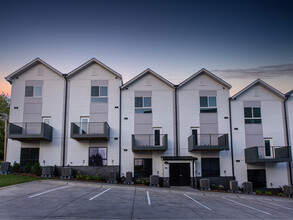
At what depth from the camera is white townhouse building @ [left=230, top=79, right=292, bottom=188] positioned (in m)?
22.7

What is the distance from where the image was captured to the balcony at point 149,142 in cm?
2189

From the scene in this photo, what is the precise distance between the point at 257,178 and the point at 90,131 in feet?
47.3

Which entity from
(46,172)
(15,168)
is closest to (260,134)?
(46,172)

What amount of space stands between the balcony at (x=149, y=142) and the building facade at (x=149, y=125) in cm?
8

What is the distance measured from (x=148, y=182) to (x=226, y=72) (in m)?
13.5

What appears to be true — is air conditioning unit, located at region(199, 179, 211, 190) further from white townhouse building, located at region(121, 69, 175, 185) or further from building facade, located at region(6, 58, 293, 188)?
white townhouse building, located at region(121, 69, 175, 185)

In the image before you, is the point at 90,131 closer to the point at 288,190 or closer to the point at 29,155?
the point at 29,155

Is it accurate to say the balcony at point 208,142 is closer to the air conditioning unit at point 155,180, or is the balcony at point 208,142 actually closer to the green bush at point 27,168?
the air conditioning unit at point 155,180

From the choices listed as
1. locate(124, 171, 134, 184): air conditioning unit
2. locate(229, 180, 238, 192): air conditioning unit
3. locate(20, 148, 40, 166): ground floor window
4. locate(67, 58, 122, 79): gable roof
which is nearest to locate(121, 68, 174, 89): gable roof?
locate(67, 58, 122, 79): gable roof

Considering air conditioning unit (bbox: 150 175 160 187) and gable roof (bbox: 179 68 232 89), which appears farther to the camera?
gable roof (bbox: 179 68 232 89)

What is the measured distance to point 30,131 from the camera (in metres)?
22.6

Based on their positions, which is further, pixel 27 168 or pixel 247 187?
pixel 27 168

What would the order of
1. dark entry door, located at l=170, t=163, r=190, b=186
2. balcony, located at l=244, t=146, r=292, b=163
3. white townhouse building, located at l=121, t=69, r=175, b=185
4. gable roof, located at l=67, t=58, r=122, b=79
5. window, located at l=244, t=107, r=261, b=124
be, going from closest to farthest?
balcony, located at l=244, t=146, r=292, b=163, dark entry door, located at l=170, t=163, r=190, b=186, white townhouse building, located at l=121, t=69, r=175, b=185, window, located at l=244, t=107, r=261, b=124, gable roof, located at l=67, t=58, r=122, b=79

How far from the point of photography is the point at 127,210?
11445 millimetres
